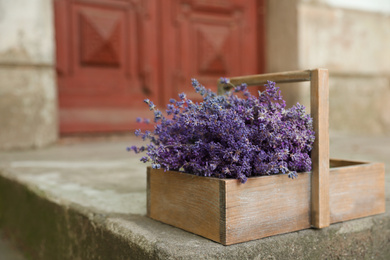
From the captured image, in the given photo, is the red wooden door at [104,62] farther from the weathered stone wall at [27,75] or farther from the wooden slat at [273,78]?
the wooden slat at [273,78]

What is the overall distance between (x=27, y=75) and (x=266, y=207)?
8.28 ft

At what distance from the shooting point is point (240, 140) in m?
1.06

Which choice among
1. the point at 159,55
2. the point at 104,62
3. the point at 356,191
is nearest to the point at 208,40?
the point at 159,55

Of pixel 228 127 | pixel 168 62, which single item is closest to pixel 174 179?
pixel 228 127

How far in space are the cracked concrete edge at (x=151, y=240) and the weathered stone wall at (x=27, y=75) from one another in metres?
1.47

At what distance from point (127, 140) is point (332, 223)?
267cm

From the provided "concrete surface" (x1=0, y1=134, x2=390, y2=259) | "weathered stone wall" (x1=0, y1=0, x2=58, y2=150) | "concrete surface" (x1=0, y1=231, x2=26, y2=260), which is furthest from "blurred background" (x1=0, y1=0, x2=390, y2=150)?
"concrete surface" (x1=0, y1=231, x2=26, y2=260)

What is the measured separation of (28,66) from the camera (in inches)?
123

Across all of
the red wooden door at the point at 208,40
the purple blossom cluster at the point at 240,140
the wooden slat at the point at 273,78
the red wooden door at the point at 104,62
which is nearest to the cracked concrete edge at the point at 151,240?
the purple blossom cluster at the point at 240,140

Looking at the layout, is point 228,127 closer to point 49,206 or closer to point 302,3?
point 49,206

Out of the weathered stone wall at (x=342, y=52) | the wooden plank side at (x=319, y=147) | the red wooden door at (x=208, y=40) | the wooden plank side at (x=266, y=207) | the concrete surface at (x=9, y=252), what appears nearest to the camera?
the wooden plank side at (x=266, y=207)

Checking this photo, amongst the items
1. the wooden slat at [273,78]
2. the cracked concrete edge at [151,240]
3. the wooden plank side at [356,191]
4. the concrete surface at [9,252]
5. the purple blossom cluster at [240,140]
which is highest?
the wooden slat at [273,78]

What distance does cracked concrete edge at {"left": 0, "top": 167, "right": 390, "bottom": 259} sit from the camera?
40.6 inches

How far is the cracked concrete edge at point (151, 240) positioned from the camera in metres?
1.03
